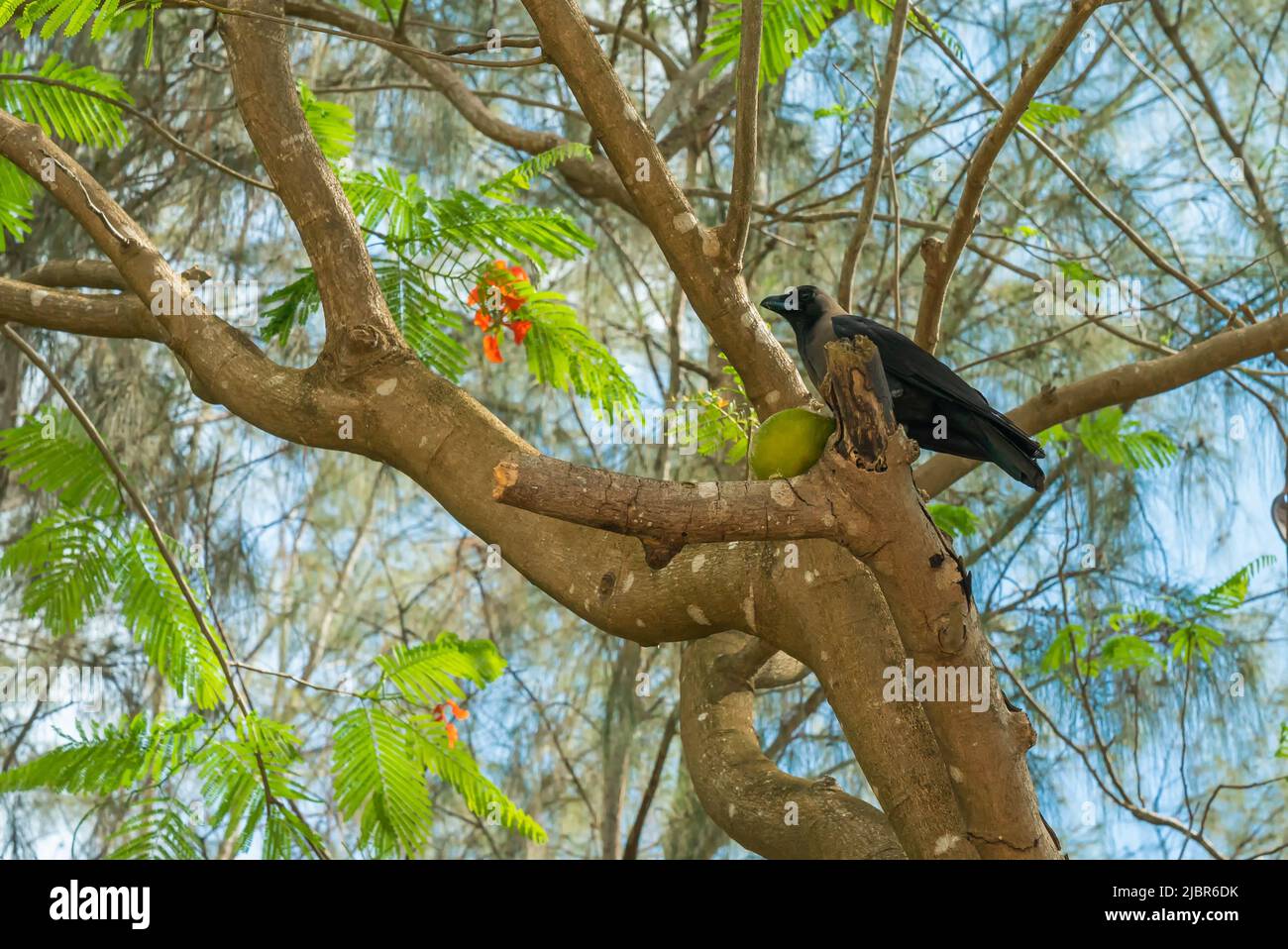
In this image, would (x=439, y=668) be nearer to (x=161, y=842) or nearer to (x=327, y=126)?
(x=161, y=842)

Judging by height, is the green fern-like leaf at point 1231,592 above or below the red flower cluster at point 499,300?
below

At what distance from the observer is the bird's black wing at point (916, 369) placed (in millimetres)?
2455

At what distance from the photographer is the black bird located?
2400mm

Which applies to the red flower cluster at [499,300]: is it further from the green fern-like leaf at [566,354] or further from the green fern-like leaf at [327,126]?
the green fern-like leaf at [327,126]

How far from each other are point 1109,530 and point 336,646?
4333 millimetres

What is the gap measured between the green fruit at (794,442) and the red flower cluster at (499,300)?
1.18 m

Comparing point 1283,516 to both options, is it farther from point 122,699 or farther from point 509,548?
point 122,699

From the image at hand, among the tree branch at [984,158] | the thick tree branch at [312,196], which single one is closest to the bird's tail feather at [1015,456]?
the tree branch at [984,158]

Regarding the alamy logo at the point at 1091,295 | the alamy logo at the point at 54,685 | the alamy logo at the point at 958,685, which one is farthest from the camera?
the alamy logo at the point at 54,685
